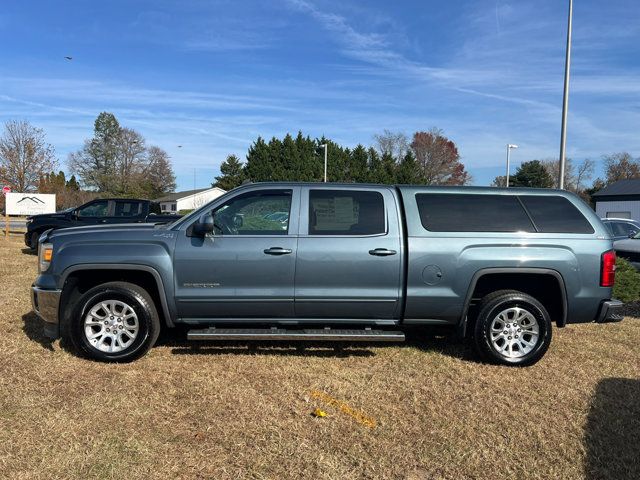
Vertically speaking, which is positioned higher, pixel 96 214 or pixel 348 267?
pixel 96 214

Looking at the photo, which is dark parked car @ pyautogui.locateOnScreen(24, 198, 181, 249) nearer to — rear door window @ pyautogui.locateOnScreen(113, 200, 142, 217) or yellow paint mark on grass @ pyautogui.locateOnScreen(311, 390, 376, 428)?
rear door window @ pyautogui.locateOnScreen(113, 200, 142, 217)

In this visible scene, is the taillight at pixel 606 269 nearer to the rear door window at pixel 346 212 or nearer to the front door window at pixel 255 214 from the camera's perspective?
the rear door window at pixel 346 212

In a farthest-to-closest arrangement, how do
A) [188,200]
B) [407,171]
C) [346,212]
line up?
1. [188,200]
2. [407,171]
3. [346,212]

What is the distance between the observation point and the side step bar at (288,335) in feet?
15.6

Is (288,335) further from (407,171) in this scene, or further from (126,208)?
(407,171)

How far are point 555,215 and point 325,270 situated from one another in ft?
7.97

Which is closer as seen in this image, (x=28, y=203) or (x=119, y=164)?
(x=28, y=203)

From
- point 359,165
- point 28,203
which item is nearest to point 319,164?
point 359,165

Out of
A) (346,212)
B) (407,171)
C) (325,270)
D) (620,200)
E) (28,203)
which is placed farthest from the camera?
(407,171)

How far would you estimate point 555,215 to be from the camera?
5.07 metres

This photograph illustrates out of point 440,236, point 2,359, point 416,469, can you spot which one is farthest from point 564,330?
point 2,359

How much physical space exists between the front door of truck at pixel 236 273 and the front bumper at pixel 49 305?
46.9 inches

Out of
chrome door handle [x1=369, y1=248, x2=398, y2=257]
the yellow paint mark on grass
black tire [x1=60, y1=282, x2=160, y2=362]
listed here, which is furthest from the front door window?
the yellow paint mark on grass

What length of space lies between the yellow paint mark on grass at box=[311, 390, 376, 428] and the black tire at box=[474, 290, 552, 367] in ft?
5.71
